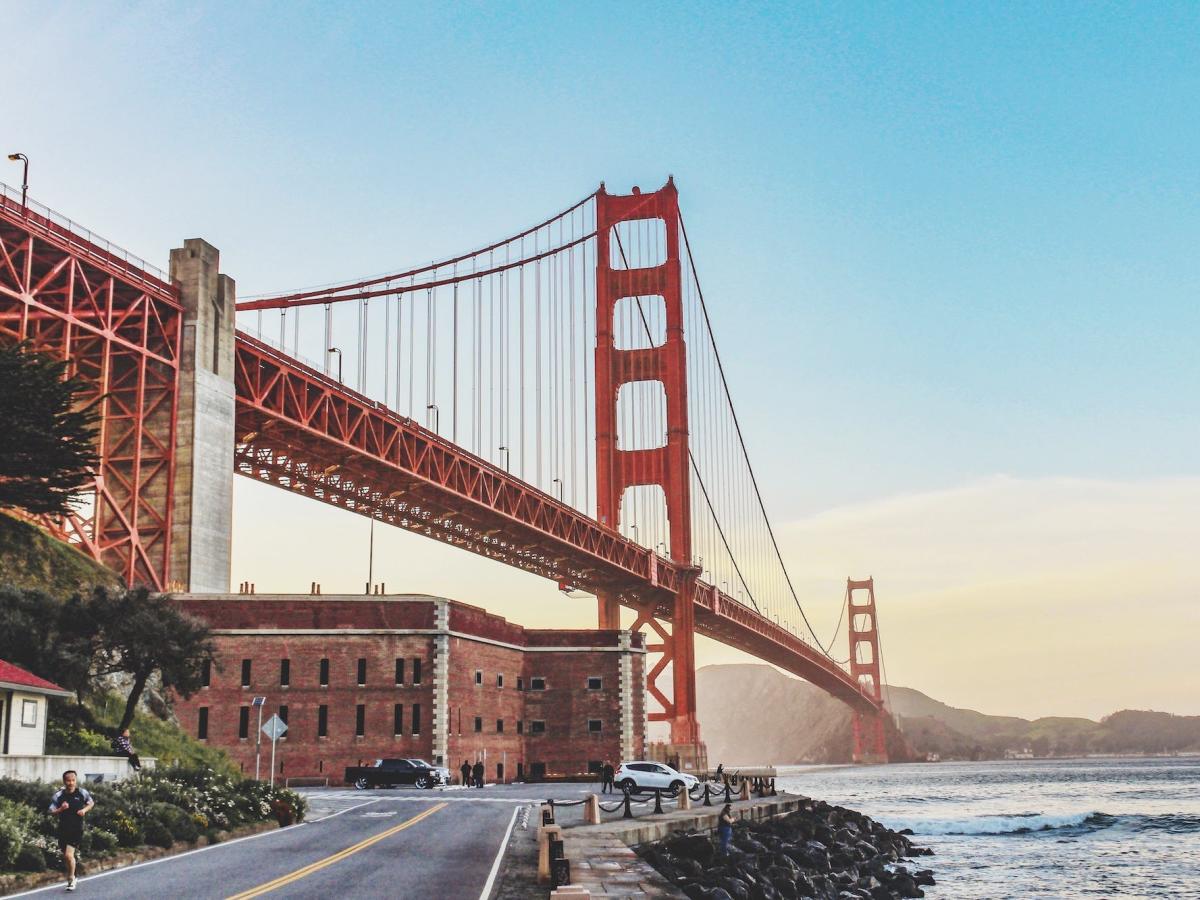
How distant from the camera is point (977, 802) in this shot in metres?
98.2

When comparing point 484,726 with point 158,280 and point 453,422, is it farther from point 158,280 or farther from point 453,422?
point 158,280

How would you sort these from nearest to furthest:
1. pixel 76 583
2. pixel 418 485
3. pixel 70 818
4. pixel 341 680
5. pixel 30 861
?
pixel 70 818 < pixel 30 861 < pixel 76 583 < pixel 341 680 < pixel 418 485

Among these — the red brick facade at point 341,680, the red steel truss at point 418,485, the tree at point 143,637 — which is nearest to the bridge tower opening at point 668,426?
the red steel truss at point 418,485

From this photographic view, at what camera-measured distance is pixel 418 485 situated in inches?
2721

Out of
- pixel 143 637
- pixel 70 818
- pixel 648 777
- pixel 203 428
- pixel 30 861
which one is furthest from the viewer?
pixel 203 428

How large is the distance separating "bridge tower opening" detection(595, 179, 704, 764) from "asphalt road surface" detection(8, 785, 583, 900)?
58.0 metres

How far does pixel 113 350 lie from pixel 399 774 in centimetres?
2049

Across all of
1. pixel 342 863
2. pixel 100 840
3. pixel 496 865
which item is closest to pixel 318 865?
pixel 342 863

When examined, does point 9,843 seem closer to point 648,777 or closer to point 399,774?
point 648,777

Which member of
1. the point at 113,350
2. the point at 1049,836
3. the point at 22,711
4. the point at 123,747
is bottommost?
the point at 1049,836

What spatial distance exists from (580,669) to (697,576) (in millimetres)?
27327

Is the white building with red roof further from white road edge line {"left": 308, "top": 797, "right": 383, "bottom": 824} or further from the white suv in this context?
the white suv

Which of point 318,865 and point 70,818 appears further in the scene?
point 318,865

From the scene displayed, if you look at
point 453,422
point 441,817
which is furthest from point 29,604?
point 453,422
